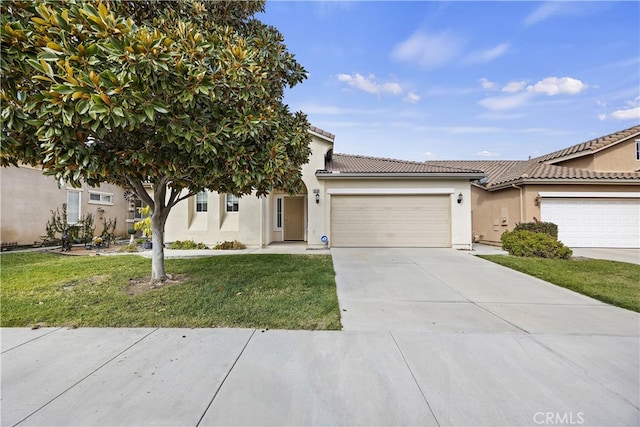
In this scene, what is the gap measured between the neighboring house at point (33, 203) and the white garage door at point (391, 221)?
11.3 meters

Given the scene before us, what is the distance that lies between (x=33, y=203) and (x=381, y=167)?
1623 cm

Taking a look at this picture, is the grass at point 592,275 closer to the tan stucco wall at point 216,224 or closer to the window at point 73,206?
the tan stucco wall at point 216,224

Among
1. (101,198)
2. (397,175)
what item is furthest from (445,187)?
(101,198)

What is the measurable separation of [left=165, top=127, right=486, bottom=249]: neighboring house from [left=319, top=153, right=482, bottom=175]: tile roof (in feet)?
0.17

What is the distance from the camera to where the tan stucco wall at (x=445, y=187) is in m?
11.5

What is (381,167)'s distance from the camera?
12633 mm

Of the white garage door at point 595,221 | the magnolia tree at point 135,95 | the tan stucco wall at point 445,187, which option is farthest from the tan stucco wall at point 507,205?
the magnolia tree at point 135,95

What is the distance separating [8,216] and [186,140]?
45.1 feet

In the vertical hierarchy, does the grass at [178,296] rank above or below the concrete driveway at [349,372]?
above

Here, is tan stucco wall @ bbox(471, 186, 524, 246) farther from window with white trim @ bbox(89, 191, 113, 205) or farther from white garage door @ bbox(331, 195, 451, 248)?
window with white trim @ bbox(89, 191, 113, 205)

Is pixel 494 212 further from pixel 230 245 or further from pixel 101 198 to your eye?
pixel 101 198

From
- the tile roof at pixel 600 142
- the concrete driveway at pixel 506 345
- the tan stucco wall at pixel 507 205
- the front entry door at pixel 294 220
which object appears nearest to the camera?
the concrete driveway at pixel 506 345

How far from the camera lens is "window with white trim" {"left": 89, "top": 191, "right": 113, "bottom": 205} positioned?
48.9 feet

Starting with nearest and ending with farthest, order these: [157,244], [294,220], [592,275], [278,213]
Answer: [157,244] < [592,275] < [278,213] < [294,220]
